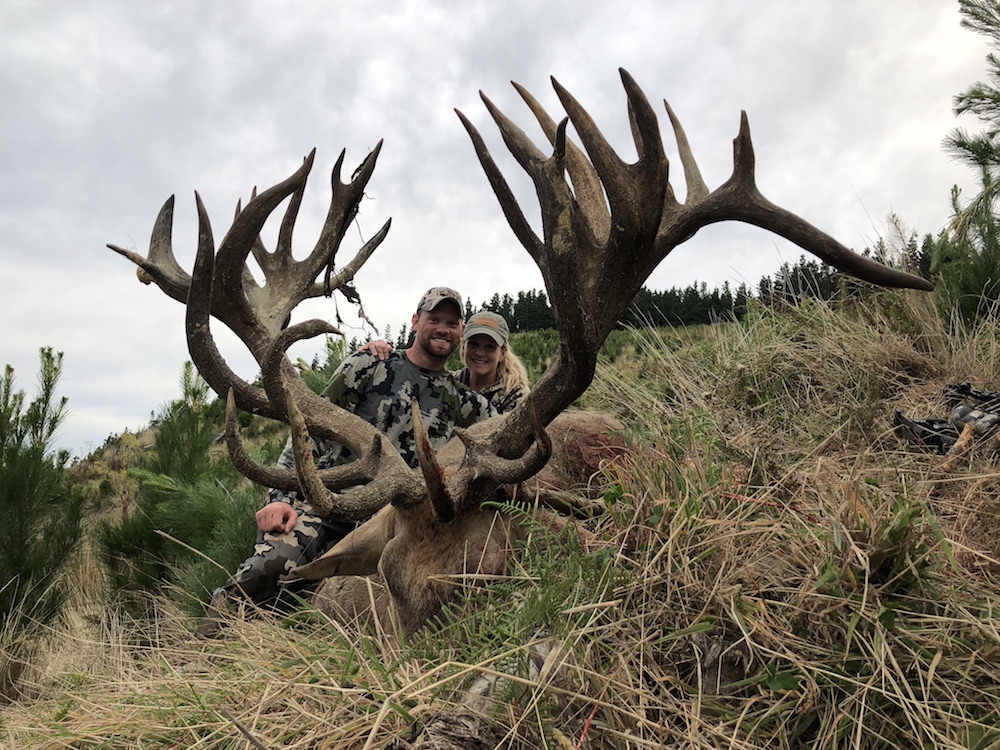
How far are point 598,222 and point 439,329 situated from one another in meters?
2.42

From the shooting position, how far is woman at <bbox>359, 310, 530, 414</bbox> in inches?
197

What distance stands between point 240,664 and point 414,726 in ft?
3.17

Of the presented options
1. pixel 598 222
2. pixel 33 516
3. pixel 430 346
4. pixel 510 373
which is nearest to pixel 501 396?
pixel 510 373

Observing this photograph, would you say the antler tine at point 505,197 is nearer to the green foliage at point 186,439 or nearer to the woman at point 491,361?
the woman at point 491,361

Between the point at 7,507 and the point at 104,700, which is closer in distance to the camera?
the point at 104,700

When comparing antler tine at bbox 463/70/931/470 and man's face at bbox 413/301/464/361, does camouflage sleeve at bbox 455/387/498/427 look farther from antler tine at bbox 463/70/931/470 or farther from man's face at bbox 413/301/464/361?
antler tine at bbox 463/70/931/470

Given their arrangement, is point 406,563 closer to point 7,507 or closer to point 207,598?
point 207,598

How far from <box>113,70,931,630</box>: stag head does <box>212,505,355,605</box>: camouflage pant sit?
972 millimetres

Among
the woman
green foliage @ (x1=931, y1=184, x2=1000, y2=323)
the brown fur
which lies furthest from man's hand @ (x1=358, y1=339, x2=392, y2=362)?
→ green foliage @ (x1=931, y1=184, x2=1000, y2=323)

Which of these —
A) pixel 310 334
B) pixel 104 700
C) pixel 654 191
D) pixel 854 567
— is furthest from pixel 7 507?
pixel 854 567

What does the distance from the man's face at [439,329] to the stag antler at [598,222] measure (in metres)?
2.23

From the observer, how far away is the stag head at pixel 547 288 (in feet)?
7.63

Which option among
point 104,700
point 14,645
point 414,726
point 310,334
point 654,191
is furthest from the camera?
point 14,645

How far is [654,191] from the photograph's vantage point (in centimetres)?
223
